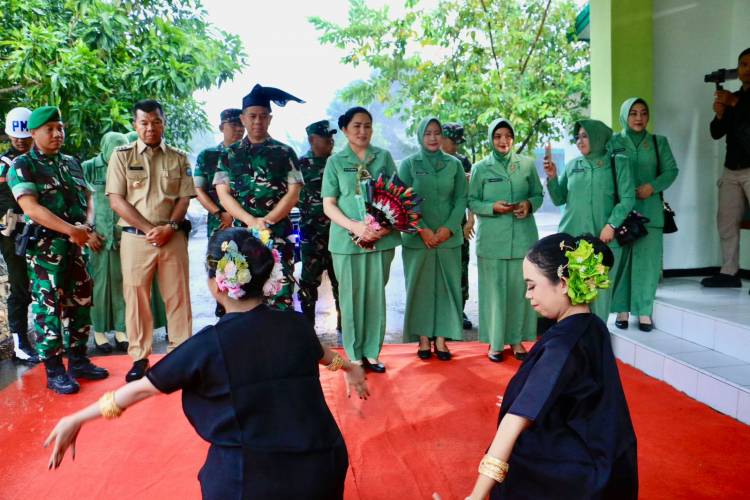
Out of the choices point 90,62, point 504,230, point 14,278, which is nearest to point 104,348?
point 14,278

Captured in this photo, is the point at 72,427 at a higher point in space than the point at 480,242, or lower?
lower

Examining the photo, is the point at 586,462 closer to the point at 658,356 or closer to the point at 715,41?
the point at 658,356

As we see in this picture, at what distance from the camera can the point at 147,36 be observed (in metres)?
5.41

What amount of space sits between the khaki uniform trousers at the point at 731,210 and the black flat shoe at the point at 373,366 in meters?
3.06

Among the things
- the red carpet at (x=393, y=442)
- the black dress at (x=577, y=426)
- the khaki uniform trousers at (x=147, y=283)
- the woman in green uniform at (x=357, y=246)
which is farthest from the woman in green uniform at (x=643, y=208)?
the khaki uniform trousers at (x=147, y=283)

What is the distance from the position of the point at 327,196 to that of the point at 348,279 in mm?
585

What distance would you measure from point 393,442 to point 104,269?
3.13m

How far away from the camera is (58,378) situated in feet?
12.6

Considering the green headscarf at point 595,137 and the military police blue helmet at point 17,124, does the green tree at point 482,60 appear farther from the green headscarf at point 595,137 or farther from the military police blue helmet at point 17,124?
the military police blue helmet at point 17,124

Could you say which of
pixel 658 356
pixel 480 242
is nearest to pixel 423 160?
pixel 480 242

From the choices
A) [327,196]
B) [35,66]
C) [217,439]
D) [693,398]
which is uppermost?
[35,66]

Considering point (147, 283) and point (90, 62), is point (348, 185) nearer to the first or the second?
point (147, 283)

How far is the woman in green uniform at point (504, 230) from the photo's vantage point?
14.0ft

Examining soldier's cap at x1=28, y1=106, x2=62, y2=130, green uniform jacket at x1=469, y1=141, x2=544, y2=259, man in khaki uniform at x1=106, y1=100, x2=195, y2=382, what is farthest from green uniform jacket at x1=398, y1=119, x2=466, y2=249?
soldier's cap at x1=28, y1=106, x2=62, y2=130
